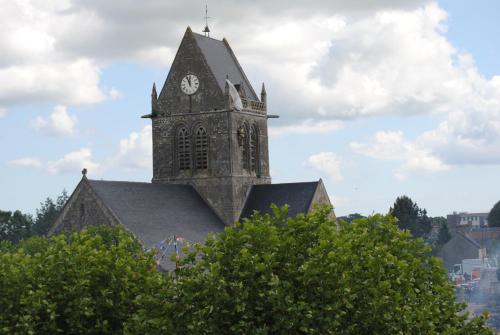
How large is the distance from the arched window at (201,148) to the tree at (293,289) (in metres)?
39.1

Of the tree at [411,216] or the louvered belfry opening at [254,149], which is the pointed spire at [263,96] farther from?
the tree at [411,216]

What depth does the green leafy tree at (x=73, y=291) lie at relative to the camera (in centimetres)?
3080

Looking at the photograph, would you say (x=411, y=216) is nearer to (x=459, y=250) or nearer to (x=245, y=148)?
(x=459, y=250)

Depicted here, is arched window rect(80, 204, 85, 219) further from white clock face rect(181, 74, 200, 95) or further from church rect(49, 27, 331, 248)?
white clock face rect(181, 74, 200, 95)

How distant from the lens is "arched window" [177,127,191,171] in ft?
227

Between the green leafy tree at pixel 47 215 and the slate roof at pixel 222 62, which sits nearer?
the slate roof at pixel 222 62

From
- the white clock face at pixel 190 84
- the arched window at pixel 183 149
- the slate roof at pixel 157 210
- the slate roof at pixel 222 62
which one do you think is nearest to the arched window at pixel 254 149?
the slate roof at pixel 222 62

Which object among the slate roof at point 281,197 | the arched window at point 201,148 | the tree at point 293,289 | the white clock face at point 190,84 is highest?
the white clock face at point 190,84

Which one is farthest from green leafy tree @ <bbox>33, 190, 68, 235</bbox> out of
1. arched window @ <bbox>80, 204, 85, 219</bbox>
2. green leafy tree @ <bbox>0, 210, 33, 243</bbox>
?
arched window @ <bbox>80, 204, 85, 219</bbox>

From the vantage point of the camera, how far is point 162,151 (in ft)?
230

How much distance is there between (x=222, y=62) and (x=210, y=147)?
6.69m

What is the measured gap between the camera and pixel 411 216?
14275 centimetres

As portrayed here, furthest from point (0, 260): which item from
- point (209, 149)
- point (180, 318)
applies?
point (209, 149)

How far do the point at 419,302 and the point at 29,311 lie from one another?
37.2 ft
